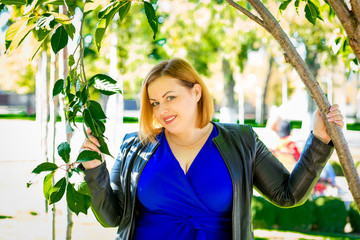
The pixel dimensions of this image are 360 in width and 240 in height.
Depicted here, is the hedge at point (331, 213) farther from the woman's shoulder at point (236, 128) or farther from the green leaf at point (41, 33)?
the green leaf at point (41, 33)

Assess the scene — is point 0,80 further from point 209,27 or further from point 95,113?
point 95,113

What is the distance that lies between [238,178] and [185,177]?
243 millimetres

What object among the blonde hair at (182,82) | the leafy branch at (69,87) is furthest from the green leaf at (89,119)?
the blonde hair at (182,82)

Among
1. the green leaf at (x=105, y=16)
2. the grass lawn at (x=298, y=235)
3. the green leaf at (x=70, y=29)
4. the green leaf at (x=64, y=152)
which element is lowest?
the grass lawn at (x=298, y=235)

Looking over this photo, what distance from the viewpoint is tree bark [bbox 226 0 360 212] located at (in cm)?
175

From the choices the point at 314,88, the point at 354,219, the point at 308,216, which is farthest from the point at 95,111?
the point at 354,219

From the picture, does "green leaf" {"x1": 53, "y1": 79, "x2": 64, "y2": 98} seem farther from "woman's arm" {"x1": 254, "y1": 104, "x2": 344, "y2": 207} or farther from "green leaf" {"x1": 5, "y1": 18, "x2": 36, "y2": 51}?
"woman's arm" {"x1": 254, "y1": 104, "x2": 344, "y2": 207}

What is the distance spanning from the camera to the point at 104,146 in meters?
1.55

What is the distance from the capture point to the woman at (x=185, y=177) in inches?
84.9

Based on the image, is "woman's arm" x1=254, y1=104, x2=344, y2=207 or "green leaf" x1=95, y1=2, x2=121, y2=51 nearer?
"green leaf" x1=95, y1=2, x2=121, y2=51

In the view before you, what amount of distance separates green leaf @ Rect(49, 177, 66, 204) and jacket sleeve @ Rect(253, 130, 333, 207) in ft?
3.57

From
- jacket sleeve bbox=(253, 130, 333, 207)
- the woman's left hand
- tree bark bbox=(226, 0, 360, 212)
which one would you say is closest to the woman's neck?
jacket sleeve bbox=(253, 130, 333, 207)

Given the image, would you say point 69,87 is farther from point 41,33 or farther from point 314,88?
point 314,88

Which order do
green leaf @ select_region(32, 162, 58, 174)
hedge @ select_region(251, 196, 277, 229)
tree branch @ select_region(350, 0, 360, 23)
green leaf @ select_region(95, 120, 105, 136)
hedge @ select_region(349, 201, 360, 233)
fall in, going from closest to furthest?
1. green leaf @ select_region(32, 162, 58, 174)
2. green leaf @ select_region(95, 120, 105, 136)
3. tree branch @ select_region(350, 0, 360, 23)
4. hedge @ select_region(349, 201, 360, 233)
5. hedge @ select_region(251, 196, 277, 229)
